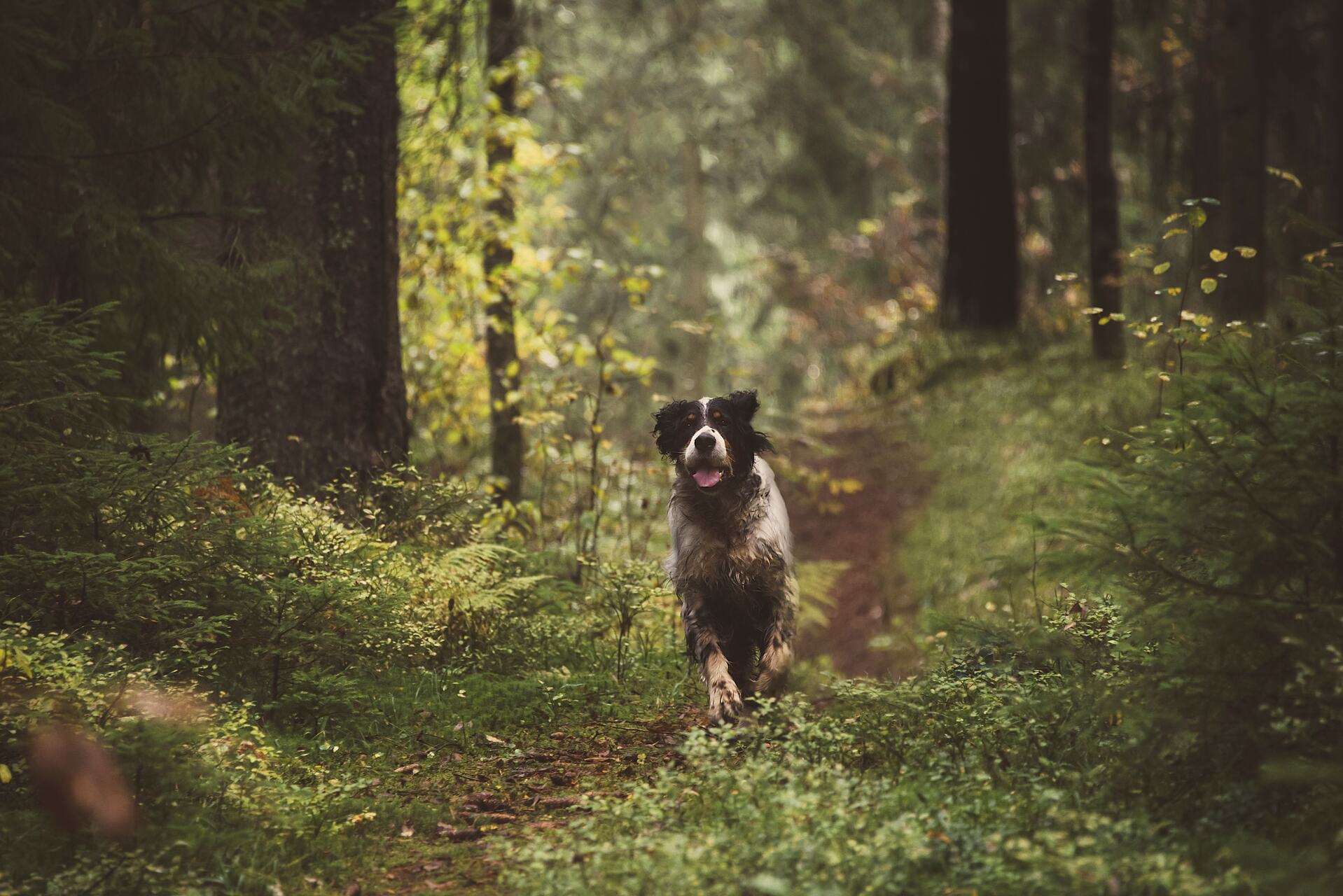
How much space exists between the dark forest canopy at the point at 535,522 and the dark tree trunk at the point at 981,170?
0.06m

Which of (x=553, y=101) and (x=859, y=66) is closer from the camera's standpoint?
(x=553, y=101)

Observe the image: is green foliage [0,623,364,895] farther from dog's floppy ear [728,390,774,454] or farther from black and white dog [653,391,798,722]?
dog's floppy ear [728,390,774,454]

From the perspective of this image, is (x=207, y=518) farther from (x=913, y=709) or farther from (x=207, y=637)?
(x=913, y=709)

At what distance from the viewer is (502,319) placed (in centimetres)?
1101

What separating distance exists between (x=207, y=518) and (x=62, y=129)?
282cm

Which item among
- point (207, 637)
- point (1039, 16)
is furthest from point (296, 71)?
point (1039, 16)

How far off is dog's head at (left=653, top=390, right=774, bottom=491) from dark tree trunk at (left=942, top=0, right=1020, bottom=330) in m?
9.91

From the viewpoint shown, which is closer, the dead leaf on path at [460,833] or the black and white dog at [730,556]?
the dead leaf on path at [460,833]

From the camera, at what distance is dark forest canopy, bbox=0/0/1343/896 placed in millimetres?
3799

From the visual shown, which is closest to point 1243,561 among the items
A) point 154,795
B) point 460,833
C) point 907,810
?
point 907,810

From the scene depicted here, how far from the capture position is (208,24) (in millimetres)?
7957

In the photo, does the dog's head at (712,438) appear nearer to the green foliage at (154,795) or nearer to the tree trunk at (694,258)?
the green foliage at (154,795)

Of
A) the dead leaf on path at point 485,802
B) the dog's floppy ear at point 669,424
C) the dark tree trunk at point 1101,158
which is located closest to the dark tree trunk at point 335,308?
the dog's floppy ear at point 669,424

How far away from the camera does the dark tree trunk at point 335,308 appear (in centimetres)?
793
